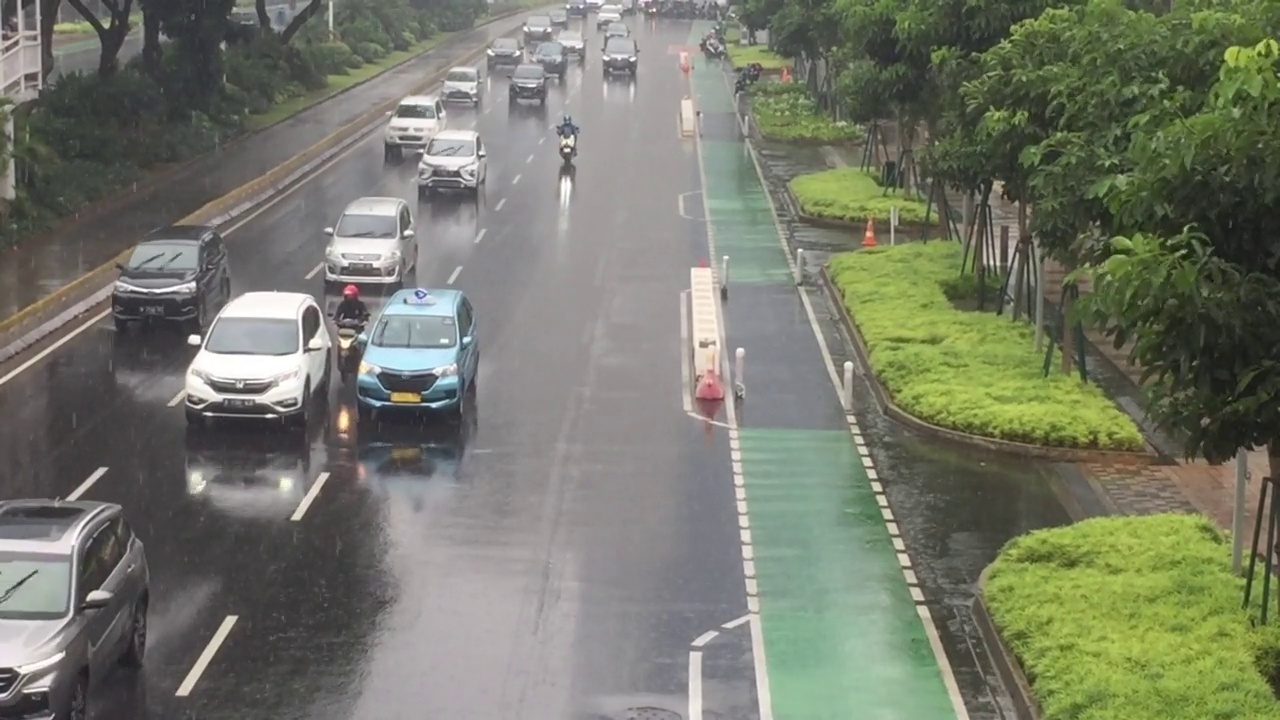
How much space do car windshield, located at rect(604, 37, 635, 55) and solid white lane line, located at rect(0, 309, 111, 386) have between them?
54.9 m

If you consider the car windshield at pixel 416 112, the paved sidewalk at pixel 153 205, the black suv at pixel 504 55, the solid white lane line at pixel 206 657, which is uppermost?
the solid white lane line at pixel 206 657

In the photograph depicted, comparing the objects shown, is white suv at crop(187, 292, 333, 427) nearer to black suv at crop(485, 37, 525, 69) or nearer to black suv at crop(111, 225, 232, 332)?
black suv at crop(111, 225, 232, 332)

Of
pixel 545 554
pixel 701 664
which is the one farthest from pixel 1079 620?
pixel 545 554

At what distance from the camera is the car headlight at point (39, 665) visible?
14.4 m

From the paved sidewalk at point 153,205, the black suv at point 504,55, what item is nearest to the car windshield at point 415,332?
the paved sidewalk at point 153,205

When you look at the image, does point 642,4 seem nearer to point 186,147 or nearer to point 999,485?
point 186,147

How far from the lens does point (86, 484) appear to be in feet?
75.8

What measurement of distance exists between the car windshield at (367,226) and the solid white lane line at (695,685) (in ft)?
67.9

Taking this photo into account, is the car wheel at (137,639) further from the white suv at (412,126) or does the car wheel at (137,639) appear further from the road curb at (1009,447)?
the white suv at (412,126)

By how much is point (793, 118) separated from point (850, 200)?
20.0 m

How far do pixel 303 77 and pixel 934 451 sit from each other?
50.8 meters

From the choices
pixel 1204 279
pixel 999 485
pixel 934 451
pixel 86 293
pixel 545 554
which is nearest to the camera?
pixel 1204 279

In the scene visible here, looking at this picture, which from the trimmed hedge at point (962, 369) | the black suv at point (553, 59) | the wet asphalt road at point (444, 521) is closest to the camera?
the wet asphalt road at point (444, 521)

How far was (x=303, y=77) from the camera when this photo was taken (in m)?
72.2
